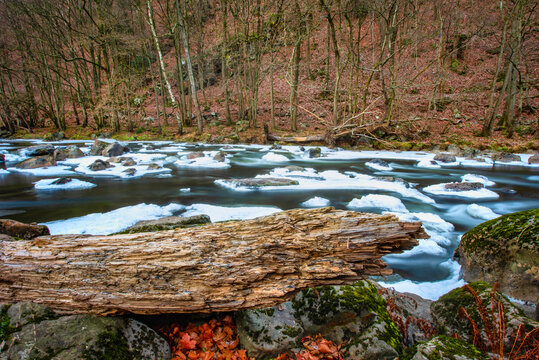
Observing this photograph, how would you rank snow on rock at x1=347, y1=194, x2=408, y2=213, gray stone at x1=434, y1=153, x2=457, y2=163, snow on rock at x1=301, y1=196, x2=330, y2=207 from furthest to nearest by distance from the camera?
gray stone at x1=434, y1=153, x2=457, y2=163, snow on rock at x1=301, y1=196, x2=330, y2=207, snow on rock at x1=347, y1=194, x2=408, y2=213

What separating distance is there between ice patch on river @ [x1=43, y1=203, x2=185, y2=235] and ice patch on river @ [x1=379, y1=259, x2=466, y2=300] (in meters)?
4.88

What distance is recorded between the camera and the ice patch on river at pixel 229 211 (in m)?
6.17

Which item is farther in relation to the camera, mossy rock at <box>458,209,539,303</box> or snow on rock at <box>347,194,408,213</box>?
snow on rock at <box>347,194,408,213</box>

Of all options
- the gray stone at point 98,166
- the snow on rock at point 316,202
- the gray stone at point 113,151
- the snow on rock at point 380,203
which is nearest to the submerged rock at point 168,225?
the snow on rock at point 316,202

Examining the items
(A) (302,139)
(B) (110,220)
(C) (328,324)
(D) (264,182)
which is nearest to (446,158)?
(A) (302,139)

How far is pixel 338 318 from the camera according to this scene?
92.4 inches

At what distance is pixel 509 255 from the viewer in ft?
10.7

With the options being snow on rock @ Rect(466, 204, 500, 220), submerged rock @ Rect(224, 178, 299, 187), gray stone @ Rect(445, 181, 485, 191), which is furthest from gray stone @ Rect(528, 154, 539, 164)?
submerged rock @ Rect(224, 178, 299, 187)

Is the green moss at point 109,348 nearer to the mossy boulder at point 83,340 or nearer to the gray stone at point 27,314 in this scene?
the mossy boulder at point 83,340

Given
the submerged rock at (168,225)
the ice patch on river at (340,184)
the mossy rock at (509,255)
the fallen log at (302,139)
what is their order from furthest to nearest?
the fallen log at (302,139), the ice patch on river at (340,184), the submerged rock at (168,225), the mossy rock at (509,255)

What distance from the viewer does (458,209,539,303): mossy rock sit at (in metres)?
3.09

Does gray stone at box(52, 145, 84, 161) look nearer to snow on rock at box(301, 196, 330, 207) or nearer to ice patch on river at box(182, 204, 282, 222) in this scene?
ice patch on river at box(182, 204, 282, 222)

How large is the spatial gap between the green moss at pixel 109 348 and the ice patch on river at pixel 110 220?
3534mm

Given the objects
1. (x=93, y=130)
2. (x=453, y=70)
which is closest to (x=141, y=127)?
(x=93, y=130)
